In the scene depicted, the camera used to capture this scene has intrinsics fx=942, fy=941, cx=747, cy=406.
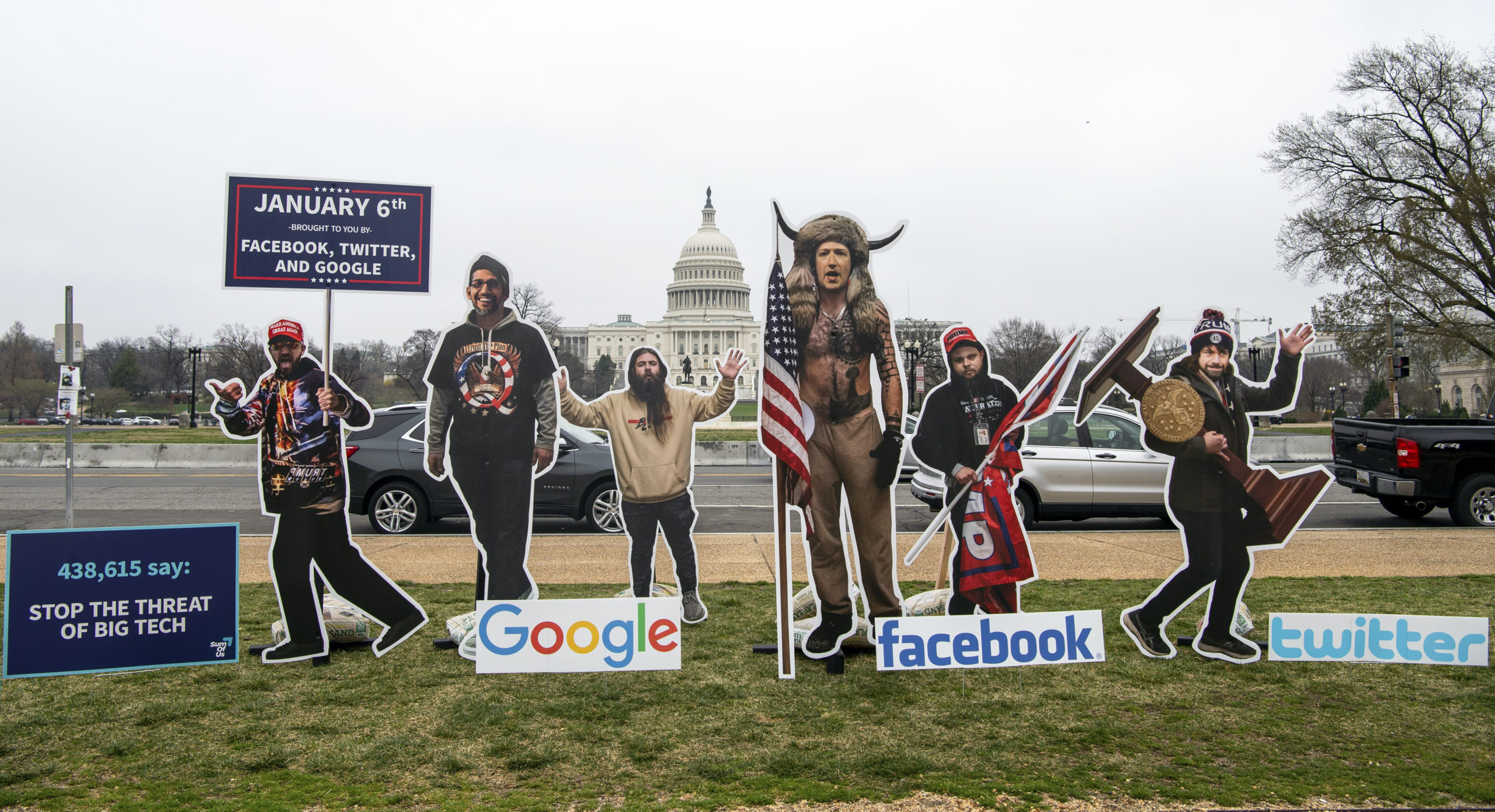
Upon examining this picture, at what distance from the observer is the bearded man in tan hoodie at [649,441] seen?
22.3 feet

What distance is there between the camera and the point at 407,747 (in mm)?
4770

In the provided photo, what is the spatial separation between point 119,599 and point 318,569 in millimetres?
1139

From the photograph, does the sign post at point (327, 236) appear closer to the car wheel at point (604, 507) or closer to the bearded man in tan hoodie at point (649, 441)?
the bearded man in tan hoodie at point (649, 441)

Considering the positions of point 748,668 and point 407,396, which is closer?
point 748,668

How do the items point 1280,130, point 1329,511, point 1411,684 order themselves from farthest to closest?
point 1280,130 < point 1329,511 < point 1411,684

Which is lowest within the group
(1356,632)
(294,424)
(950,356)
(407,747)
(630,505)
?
(407,747)

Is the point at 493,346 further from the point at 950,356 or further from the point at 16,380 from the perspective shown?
the point at 16,380

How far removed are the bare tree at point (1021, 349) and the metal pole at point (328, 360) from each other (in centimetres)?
3601

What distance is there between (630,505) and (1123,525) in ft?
28.3

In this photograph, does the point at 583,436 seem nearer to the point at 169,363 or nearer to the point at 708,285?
the point at 169,363

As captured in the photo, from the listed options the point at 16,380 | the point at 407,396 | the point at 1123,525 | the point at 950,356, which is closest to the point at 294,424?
the point at 950,356

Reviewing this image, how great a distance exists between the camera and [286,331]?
636cm

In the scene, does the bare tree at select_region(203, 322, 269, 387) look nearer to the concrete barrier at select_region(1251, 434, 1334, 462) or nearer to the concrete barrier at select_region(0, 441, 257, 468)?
the concrete barrier at select_region(0, 441, 257, 468)

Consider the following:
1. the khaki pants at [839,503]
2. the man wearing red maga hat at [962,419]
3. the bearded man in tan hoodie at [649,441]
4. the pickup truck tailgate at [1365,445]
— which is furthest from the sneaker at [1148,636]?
the pickup truck tailgate at [1365,445]
